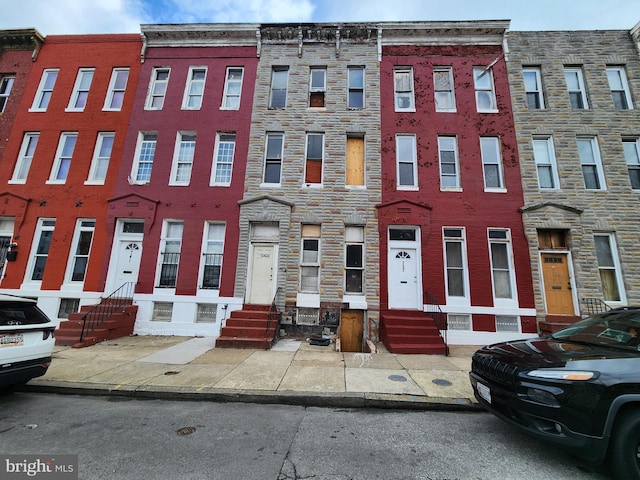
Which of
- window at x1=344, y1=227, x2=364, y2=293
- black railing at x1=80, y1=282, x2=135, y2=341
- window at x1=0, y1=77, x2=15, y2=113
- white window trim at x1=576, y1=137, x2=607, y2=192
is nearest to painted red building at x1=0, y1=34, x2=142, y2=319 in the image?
black railing at x1=80, y1=282, x2=135, y2=341

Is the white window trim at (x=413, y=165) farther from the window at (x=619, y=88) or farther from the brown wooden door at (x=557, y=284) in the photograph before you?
the window at (x=619, y=88)

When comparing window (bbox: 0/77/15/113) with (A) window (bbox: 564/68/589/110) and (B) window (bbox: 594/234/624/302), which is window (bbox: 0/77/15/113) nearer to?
(A) window (bbox: 564/68/589/110)

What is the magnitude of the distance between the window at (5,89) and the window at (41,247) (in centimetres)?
647

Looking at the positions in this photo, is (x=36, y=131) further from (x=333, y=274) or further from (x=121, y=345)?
(x=333, y=274)

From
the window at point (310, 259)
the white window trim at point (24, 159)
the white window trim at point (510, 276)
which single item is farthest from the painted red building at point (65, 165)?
the white window trim at point (510, 276)

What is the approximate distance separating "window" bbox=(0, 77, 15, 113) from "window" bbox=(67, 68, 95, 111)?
314 centimetres

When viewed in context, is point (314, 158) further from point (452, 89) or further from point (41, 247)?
point (41, 247)

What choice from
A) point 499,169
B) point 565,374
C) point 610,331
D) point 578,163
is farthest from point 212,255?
point 578,163

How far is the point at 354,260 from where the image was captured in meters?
10.8

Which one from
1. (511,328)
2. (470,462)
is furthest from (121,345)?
(511,328)

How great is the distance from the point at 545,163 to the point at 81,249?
18.5m

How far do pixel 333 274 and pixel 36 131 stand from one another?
14.3 meters

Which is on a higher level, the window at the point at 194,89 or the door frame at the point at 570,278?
the window at the point at 194,89

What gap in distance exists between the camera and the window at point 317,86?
488 inches
